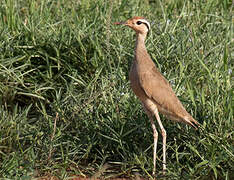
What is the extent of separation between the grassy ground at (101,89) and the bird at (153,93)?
0.56 feet

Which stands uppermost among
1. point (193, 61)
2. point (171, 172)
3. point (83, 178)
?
point (193, 61)

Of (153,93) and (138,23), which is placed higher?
(138,23)

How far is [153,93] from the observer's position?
4242 millimetres

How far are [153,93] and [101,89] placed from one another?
20.1 inches

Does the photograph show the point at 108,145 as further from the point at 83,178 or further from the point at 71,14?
the point at 71,14

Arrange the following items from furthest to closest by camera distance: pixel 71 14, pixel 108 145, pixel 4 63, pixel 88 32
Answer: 1. pixel 71 14
2. pixel 88 32
3. pixel 4 63
4. pixel 108 145

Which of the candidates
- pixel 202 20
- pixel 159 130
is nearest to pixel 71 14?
pixel 202 20

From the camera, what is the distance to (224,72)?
4.57 meters

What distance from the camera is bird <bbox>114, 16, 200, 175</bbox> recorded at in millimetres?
4191

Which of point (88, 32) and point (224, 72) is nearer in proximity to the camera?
point (224, 72)

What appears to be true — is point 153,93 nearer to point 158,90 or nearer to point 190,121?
point 158,90

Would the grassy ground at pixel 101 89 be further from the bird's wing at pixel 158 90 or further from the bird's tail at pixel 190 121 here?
the bird's wing at pixel 158 90

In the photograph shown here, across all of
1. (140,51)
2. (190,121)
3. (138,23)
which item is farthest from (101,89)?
(190,121)

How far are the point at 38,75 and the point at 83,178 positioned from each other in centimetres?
134
